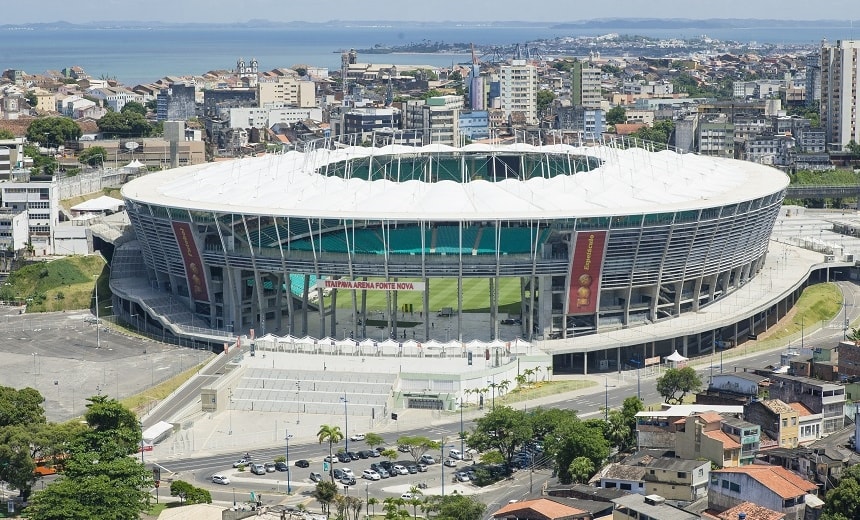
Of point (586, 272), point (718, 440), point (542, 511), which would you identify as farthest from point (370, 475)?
point (586, 272)

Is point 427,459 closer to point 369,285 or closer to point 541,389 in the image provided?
point 541,389

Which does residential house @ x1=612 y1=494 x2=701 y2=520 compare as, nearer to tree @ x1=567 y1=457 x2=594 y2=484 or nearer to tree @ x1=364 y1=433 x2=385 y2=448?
tree @ x1=567 y1=457 x2=594 y2=484

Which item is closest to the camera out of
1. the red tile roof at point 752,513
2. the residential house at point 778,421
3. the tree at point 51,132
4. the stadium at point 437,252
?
the red tile roof at point 752,513

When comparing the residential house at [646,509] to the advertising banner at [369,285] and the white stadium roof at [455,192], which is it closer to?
the advertising banner at [369,285]

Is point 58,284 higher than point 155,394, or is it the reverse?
point 58,284

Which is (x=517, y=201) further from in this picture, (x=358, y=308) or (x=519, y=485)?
(x=519, y=485)

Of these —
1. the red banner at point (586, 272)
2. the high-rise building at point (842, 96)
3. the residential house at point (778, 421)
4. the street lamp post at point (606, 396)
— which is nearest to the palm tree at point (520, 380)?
the street lamp post at point (606, 396)

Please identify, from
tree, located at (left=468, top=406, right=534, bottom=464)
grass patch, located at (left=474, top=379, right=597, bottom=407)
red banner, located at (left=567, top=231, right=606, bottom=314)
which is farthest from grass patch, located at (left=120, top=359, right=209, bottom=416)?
red banner, located at (left=567, top=231, right=606, bottom=314)
